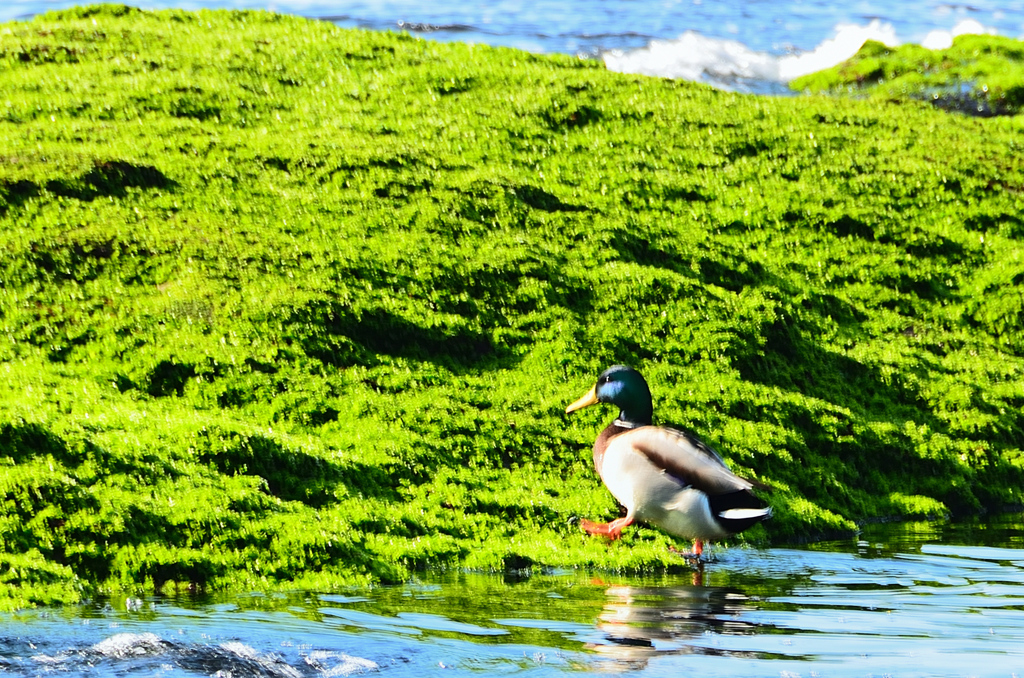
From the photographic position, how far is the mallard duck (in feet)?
39.2

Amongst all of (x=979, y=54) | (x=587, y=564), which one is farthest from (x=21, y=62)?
(x=979, y=54)

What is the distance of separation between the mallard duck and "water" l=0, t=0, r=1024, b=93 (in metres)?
36.8

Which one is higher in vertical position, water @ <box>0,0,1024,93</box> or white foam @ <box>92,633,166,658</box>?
water @ <box>0,0,1024,93</box>

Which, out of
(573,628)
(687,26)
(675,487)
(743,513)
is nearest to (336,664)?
(573,628)

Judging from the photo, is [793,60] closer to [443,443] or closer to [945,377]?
[945,377]

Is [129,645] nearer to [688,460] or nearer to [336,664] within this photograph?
[336,664]

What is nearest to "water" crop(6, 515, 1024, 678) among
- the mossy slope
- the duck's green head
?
the mossy slope

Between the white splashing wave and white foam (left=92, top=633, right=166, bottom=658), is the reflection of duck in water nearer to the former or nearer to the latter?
white foam (left=92, top=633, right=166, bottom=658)

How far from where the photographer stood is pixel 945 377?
1867 cm

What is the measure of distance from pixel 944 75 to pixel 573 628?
A: 33.5 meters

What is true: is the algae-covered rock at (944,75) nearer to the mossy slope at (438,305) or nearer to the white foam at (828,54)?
the white foam at (828,54)

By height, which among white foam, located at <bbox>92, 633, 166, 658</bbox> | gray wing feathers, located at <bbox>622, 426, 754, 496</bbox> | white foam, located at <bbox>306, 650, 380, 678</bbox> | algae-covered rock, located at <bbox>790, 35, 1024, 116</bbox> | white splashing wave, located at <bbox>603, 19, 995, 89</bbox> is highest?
white splashing wave, located at <bbox>603, 19, 995, 89</bbox>

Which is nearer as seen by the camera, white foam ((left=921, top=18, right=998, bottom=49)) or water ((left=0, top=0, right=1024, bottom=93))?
water ((left=0, top=0, right=1024, bottom=93))

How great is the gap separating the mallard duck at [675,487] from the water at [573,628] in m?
0.55
